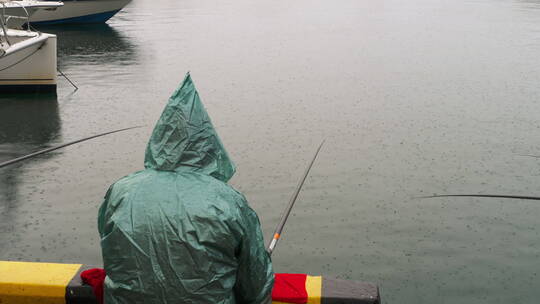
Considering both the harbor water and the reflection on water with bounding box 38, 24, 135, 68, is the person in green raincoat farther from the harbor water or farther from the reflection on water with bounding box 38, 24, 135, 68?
the reflection on water with bounding box 38, 24, 135, 68

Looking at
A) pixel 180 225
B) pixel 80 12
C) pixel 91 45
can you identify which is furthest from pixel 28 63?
pixel 80 12

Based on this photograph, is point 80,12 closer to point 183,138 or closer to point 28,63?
point 28,63

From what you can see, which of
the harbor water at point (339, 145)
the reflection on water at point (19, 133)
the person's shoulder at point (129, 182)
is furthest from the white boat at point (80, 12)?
the person's shoulder at point (129, 182)

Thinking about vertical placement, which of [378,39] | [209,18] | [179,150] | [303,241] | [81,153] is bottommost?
[209,18]

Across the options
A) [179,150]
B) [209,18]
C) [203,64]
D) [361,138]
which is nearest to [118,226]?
[179,150]

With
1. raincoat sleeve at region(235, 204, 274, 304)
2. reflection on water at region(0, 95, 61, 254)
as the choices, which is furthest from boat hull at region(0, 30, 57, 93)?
raincoat sleeve at region(235, 204, 274, 304)

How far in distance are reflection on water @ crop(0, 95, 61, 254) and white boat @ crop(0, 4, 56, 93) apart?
257mm

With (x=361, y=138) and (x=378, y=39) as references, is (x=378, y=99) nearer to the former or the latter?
(x=361, y=138)

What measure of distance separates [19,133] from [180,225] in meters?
9.22

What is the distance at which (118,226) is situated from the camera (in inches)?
112

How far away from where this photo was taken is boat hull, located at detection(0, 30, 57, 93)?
1305 centimetres

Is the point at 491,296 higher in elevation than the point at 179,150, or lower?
lower

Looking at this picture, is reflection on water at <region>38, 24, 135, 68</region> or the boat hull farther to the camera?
reflection on water at <region>38, 24, 135, 68</region>

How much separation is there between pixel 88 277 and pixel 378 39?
20490mm
